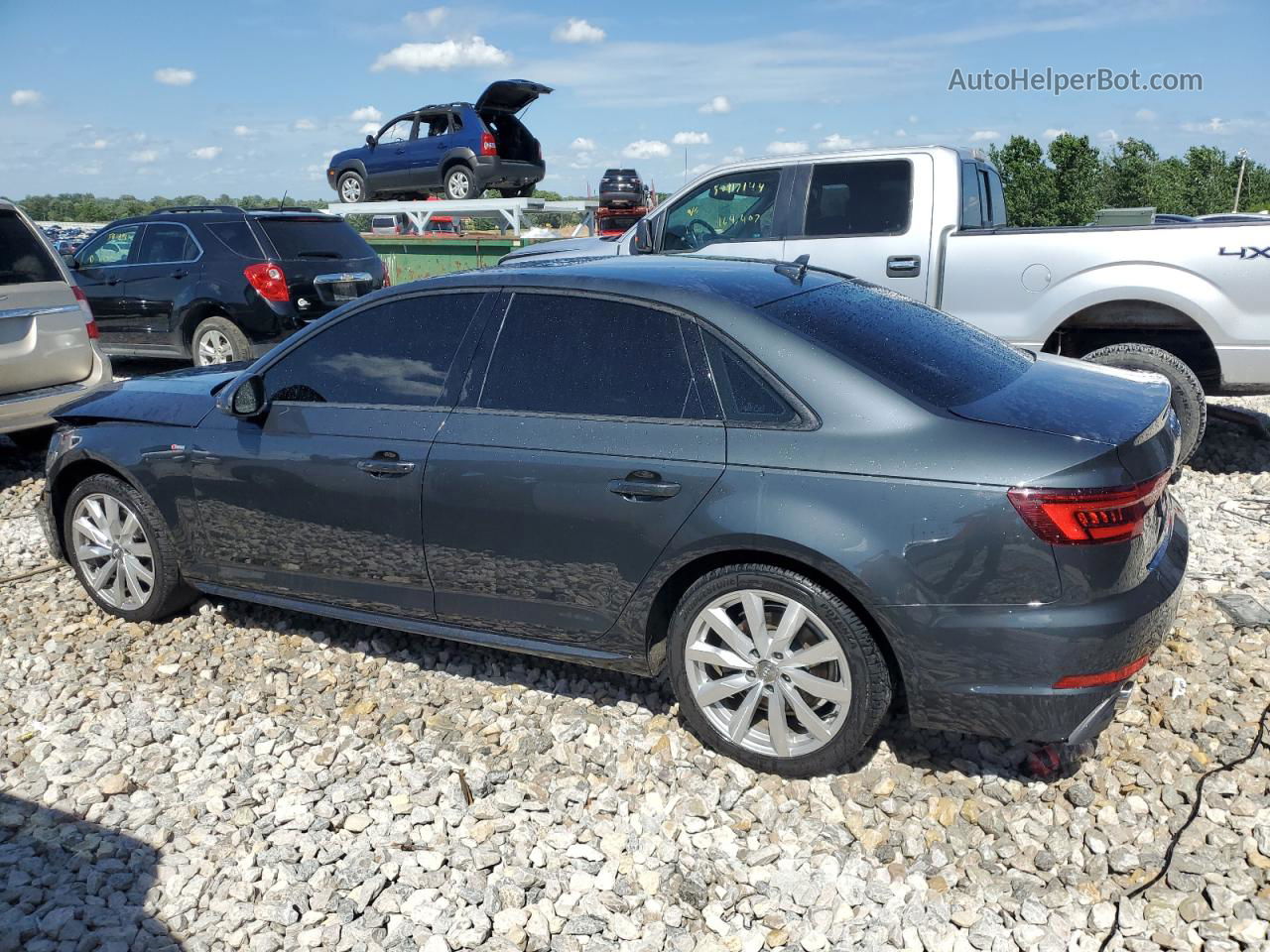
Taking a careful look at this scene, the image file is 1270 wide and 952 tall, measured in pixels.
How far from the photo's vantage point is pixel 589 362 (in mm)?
3646

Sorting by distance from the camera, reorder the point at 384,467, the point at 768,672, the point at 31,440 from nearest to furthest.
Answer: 1. the point at 768,672
2. the point at 384,467
3. the point at 31,440

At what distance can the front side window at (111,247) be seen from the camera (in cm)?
1042

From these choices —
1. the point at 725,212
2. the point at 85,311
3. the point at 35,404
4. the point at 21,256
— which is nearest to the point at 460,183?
the point at 725,212

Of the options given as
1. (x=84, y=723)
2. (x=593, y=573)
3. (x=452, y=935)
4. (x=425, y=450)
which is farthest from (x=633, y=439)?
(x=84, y=723)

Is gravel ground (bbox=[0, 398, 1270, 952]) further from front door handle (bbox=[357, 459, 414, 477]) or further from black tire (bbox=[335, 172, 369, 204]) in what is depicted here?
black tire (bbox=[335, 172, 369, 204])

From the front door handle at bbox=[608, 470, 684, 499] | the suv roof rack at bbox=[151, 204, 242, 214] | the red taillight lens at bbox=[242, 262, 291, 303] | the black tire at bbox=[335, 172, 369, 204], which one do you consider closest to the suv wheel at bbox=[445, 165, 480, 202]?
the black tire at bbox=[335, 172, 369, 204]

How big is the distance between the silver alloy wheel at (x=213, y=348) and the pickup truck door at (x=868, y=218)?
5.44 metres

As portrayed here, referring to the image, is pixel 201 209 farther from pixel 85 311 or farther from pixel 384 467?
pixel 384 467

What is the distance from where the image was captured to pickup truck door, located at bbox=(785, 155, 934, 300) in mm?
7207

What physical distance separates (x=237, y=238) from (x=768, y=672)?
8092mm

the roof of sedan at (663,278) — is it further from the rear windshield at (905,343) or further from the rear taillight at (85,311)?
the rear taillight at (85,311)

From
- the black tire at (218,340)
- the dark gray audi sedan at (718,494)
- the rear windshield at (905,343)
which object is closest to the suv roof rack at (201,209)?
the black tire at (218,340)

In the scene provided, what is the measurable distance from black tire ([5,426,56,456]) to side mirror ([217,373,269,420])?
4.99 metres

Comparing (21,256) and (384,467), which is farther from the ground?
(21,256)
